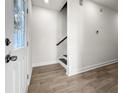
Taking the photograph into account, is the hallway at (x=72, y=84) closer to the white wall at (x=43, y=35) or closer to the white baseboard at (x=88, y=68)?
the white baseboard at (x=88, y=68)

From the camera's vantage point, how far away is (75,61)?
294 cm

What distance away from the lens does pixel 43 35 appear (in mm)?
3773

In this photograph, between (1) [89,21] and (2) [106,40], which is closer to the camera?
(1) [89,21]

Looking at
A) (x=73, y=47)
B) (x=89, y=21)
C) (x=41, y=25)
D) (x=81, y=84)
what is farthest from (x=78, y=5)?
(x=81, y=84)

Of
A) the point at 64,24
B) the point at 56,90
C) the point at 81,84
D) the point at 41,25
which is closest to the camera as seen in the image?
the point at 56,90

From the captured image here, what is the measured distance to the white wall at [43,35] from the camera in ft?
11.8

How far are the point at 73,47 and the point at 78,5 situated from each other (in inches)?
52.6

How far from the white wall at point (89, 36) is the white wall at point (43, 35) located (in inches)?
51.8

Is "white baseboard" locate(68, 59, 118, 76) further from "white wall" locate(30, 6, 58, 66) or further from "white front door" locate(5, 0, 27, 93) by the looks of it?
"white front door" locate(5, 0, 27, 93)

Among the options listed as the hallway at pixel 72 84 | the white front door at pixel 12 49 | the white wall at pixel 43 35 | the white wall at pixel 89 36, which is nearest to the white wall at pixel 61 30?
the white wall at pixel 43 35

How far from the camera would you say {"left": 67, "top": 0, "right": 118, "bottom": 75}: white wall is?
2840mm

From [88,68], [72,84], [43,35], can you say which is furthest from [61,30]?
[72,84]
